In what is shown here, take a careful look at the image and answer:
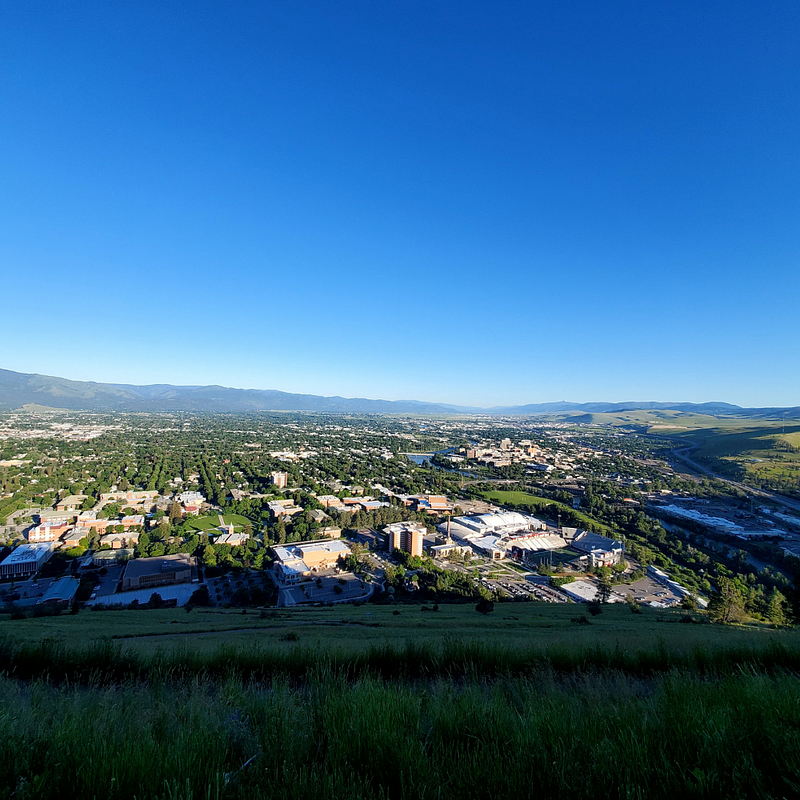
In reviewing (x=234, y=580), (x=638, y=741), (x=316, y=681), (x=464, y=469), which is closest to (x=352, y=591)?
(x=234, y=580)

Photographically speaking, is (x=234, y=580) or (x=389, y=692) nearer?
(x=389, y=692)

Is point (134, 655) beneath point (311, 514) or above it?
above

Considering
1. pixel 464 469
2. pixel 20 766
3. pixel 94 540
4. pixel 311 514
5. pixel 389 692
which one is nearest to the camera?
pixel 20 766

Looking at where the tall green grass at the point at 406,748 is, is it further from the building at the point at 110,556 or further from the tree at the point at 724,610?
the building at the point at 110,556

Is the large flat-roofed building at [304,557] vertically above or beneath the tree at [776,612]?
beneath

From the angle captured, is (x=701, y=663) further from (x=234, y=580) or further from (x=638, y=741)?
(x=234, y=580)

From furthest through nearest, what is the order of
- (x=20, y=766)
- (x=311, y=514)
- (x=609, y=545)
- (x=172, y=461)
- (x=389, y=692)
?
1. (x=172, y=461)
2. (x=311, y=514)
3. (x=609, y=545)
4. (x=389, y=692)
5. (x=20, y=766)

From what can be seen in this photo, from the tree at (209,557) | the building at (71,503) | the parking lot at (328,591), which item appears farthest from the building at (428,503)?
the building at (71,503)
